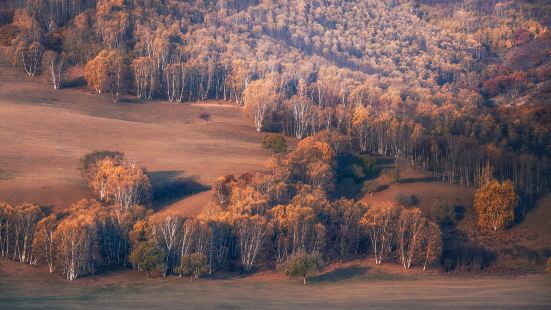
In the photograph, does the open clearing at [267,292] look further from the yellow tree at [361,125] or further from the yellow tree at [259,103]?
the yellow tree at [259,103]

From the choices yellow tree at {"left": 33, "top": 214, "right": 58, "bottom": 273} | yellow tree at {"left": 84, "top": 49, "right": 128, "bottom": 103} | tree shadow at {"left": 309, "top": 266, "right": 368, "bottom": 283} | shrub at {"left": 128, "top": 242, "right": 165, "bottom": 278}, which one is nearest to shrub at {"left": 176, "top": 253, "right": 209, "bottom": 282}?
shrub at {"left": 128, "top": 242, "right": 165, "bottom": 278}

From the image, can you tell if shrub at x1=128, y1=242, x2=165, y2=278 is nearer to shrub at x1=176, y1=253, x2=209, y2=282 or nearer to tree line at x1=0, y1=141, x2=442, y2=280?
tree line at x1=0, y1=141, x2=442, y2=280

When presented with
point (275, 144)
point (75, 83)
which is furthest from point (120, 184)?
point (75, 83)

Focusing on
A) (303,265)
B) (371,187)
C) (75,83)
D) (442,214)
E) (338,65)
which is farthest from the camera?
(338,65)

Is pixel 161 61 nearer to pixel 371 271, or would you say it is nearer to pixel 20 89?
pixel 20 89

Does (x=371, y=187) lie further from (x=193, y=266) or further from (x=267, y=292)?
(x=267, y=292)
